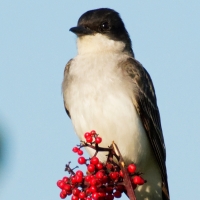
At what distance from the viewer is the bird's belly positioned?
786 centimetres

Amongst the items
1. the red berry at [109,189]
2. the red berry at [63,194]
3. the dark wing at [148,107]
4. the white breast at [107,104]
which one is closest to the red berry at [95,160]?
the red berry at [109,189]

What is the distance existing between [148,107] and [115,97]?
74cm

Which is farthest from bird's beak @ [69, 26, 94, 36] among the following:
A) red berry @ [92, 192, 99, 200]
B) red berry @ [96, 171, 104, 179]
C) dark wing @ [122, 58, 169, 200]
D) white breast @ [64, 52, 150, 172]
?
red berry @ [92, 192, 99, 200]

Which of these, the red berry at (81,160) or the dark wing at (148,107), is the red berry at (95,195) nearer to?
the red berry at (81,160)

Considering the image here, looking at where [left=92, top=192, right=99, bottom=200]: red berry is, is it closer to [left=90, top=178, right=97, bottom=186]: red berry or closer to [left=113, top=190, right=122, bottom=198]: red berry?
[left=90, top=178, right=97, bottom=186]: red berry

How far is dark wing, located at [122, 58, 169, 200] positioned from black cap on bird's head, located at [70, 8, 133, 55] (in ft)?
1.98

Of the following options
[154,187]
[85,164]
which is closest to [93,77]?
[154,187]

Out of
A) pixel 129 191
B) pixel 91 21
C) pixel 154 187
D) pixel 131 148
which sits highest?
pixel 91 21

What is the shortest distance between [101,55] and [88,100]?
0.94 metres

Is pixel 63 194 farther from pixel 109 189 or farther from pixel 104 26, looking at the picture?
pixel 104 26

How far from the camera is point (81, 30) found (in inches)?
339

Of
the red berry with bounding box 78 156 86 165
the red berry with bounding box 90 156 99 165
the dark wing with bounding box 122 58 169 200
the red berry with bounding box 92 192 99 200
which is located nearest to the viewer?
the red berry with bounding box 92 192 99 200

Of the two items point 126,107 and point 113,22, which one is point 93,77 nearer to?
point 126,107

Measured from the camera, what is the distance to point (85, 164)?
587 centimetres
